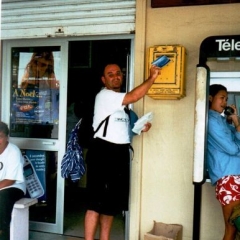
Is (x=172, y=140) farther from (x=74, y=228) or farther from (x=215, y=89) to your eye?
(x=74, y=228)

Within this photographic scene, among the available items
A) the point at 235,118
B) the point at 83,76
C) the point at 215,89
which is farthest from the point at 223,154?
the point at 83,76

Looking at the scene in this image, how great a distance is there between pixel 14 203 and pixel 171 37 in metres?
2.27

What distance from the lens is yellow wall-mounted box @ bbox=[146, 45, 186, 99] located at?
363 centimetres

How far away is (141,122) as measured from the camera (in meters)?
3.70

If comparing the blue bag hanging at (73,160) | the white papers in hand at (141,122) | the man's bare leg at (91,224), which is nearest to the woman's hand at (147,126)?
the white papers in hand at (141,122)

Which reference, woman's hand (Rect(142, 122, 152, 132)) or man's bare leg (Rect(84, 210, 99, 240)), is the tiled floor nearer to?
man's bare leg (Rect(84, 210, 99, 240))

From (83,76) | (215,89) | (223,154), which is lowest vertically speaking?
(223,154)

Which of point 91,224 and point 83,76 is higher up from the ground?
point 83,76

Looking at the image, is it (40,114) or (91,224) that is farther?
(40,114)

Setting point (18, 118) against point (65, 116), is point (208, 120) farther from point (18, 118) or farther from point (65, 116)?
point (18, 118)

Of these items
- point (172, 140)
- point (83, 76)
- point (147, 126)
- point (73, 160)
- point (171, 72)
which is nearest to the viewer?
point (171, 72)

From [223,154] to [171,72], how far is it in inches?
34.2

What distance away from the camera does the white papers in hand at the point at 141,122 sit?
3.69 m

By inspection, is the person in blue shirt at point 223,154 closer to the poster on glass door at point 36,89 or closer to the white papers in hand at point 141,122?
the white papers in hand at point 141,122
